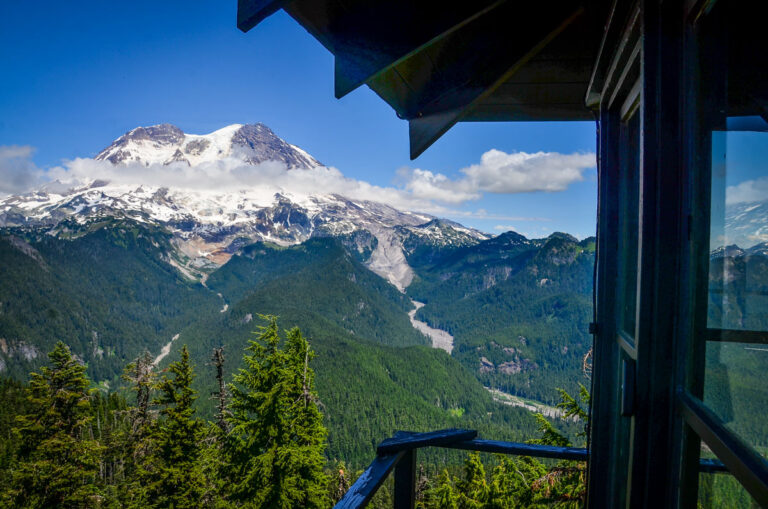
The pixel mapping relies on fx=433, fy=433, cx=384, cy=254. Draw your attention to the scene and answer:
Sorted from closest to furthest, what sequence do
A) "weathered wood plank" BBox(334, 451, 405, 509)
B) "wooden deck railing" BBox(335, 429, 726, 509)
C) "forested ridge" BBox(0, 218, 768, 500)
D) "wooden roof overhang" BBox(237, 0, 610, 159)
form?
"weathered wood plank" BBox(334, 451, 405, 509), "wooden roof overhang" BBox(237, 0, 610, 159), "wooden deck railing" BBox(335, 429, 726, 509), "forested ridge" BBox(0, 218, 768, 500)

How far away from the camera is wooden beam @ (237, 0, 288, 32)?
1.42 metres

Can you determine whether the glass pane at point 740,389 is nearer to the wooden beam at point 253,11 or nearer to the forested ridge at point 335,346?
the wooden beam at point 253,11

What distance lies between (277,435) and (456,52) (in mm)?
10091

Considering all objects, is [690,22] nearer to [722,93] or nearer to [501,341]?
[722,93]

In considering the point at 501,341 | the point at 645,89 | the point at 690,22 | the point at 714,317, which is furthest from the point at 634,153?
the point at 501,341

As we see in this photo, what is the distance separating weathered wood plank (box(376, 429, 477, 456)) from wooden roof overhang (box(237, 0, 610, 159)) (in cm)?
168

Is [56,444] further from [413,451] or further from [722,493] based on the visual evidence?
[722,493]

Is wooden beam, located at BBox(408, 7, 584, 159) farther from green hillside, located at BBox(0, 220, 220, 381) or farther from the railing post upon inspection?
green hillside, located at BBox(0, 220, 220, 381)

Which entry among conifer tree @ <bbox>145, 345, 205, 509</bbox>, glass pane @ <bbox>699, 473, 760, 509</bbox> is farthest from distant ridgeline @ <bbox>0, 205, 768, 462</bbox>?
glass pane @ <bbox>699, 473, 760, 509</bbox>

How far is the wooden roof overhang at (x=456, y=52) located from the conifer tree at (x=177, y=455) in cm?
1365

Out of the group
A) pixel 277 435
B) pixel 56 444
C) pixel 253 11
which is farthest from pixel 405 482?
pixel 56 444

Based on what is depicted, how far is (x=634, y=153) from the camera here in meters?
2.01

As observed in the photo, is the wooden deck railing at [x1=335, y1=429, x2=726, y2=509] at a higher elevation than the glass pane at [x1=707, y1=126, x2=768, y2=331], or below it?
below

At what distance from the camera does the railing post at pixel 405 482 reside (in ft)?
7.63
